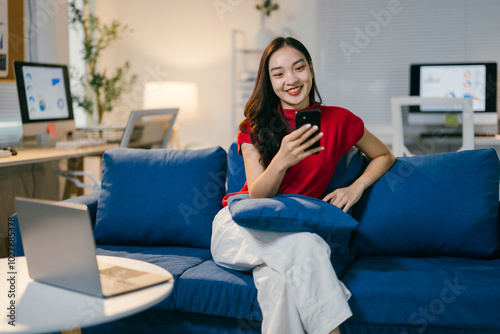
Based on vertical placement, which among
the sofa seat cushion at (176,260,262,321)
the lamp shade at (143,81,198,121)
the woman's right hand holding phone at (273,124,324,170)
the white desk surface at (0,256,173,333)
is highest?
the lamp shade at (143,81,198,121)

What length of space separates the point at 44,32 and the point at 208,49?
5.14 feet

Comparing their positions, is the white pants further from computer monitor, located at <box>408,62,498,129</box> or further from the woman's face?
computer monitor, located at <box>408,62,498,129</box>

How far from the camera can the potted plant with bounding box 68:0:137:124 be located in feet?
13.3

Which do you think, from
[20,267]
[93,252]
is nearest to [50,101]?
[20,267]

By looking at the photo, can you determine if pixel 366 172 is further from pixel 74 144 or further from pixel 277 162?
pixel 74 144

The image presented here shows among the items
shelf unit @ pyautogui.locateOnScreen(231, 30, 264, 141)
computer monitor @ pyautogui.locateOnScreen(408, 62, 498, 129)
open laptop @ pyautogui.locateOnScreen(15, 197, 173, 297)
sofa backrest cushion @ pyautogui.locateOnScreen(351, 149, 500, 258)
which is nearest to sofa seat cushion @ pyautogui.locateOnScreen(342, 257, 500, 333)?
sofa backrest cushion @ pyautogui.locateOnScreen(351, 149, 500, 258)

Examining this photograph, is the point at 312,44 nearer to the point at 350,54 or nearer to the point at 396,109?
the point at 350,54

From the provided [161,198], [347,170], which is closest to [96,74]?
[161,198]

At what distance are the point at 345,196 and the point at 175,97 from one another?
2824 mm

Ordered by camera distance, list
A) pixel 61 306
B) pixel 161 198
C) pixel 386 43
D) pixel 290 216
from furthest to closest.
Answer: pixel 386 43, pixel 161 198, pixel 290 216, pixel 61 306

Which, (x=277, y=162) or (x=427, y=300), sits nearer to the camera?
(x=427, y=300)

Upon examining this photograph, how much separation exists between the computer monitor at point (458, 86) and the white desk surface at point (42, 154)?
2161mm

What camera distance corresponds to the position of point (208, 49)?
4.86m

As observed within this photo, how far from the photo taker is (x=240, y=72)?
4812 mm
